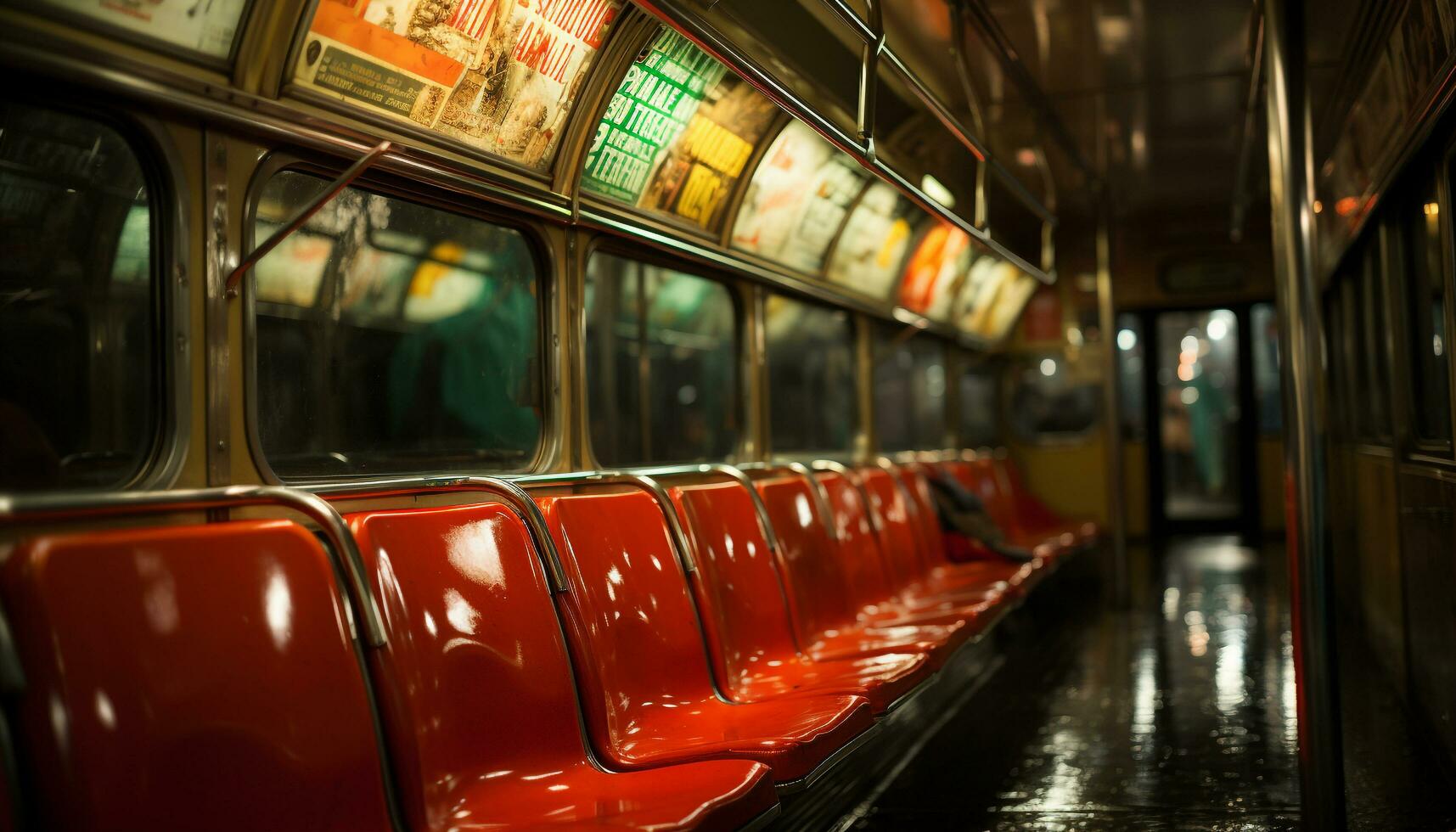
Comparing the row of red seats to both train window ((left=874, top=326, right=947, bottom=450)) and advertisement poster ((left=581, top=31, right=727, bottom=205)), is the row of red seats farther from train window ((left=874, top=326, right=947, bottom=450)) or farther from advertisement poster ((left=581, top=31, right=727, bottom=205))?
train window ((left=874, top=326, right=947, bottom=450))

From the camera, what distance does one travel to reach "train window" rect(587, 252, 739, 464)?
651 cm

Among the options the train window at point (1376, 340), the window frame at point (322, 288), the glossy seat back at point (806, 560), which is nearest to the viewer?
the window frame at point (322, 288)

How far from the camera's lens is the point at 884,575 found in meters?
5.16

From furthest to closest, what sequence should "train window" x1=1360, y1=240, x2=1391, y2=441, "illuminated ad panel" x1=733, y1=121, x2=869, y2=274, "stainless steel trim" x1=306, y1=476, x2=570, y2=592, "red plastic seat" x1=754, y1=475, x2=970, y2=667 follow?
"train window" x1=1360, y1=240, x2=1391, y2=441
"illuminated ad panel" x1=733, y1=121, x2=869, y2=274
"red plastic seat" x1=754, y1=475, x2=970, y2=667
"stainless steel trim" x1=306, y1=476, x2=570, y2=592

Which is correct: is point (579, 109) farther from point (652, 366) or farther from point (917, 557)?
point (652, 366)

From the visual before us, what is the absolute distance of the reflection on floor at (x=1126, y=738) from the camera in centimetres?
348

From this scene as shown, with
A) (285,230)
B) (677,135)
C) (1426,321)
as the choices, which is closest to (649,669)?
(285,230)

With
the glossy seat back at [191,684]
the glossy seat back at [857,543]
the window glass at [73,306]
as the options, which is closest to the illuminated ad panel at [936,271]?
the glossy seat back at [857,543]

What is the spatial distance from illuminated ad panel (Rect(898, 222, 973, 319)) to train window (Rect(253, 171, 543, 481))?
420 cm

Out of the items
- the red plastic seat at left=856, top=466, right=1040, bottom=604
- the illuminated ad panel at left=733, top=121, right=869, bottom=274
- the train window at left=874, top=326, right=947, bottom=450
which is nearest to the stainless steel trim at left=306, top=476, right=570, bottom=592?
the illuminated ad panel at left=733, top=121, right=869, bottom=274

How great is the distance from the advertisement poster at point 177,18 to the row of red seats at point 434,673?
0.91 m

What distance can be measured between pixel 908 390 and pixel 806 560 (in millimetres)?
4631

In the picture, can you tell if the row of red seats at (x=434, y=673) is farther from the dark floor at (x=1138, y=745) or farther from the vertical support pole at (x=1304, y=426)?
the vertical support pole at (x=1304, y=426)

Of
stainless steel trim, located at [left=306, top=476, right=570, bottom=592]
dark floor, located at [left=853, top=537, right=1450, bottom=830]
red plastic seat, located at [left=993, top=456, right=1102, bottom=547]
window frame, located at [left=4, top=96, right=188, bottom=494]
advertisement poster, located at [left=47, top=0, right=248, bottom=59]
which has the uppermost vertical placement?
advertisement poster, located at [left=47, top=0, right=248, bottom=59]
